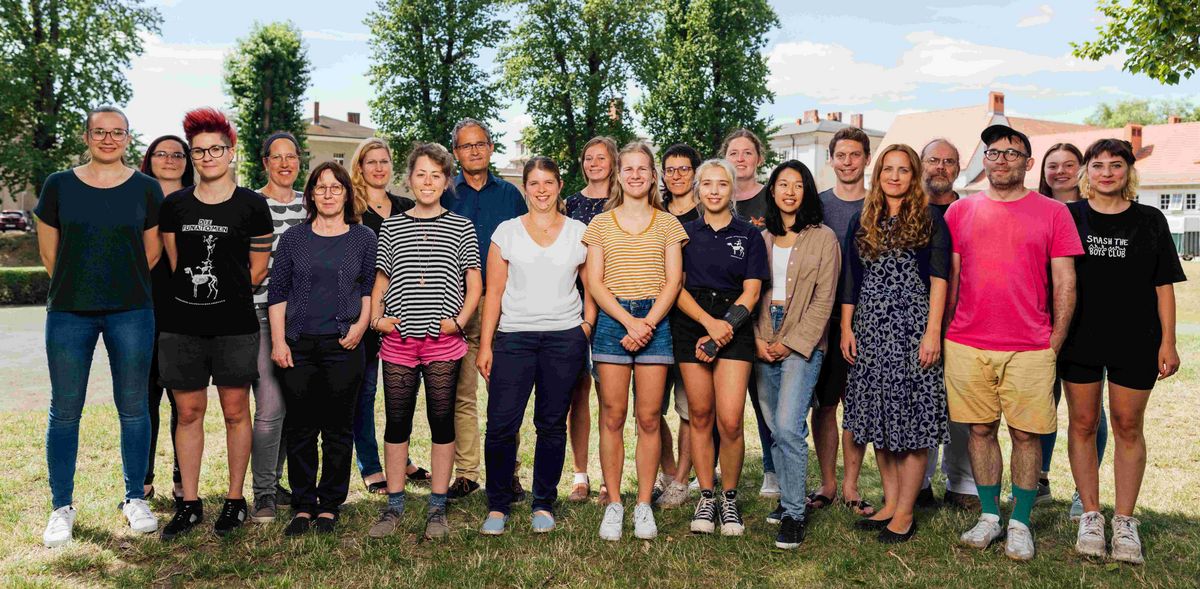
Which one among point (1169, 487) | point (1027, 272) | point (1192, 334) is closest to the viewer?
point (1027, 272)

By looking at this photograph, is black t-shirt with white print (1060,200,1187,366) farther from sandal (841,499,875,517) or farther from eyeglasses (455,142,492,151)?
Result: eyeglasses (455,142,492,151)

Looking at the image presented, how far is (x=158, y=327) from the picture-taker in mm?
4906

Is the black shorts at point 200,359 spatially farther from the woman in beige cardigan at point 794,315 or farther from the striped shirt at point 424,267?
the woman in beige cardigan at point 794,315

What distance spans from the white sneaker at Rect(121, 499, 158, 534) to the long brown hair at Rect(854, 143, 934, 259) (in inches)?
177

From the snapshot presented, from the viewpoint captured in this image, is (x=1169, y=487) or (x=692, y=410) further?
(x=1169, y=487)

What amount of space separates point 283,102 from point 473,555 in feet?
117

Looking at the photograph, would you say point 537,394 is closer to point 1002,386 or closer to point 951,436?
point 1002,386

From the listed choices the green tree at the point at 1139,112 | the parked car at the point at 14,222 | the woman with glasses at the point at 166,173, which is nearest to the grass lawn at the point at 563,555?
the woman with glasses at the point at 166,173

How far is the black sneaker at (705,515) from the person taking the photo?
190 inches

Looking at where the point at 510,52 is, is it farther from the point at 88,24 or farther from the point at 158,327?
the point at 158,327

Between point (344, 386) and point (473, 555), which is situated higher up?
point (344, 386)

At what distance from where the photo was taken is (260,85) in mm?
35438

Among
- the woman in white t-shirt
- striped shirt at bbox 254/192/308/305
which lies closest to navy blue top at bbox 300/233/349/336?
striped shirt at bbox 254/192/308/305

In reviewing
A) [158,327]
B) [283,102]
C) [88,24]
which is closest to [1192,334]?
[158,327]
